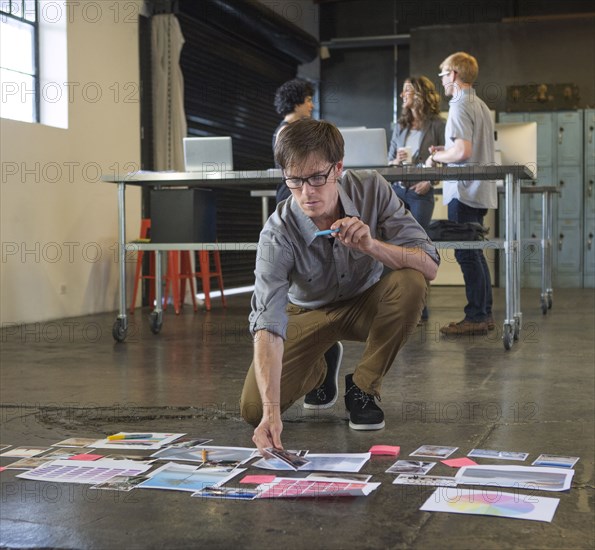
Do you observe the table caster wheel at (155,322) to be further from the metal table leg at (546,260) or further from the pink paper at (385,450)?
the pink paper at (385,450)

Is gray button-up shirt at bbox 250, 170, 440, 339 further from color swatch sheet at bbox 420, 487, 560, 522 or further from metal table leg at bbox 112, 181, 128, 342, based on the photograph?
metal table leg at bbox 112, 181, 128, 342

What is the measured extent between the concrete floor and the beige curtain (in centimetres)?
206

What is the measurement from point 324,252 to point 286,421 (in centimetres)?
64

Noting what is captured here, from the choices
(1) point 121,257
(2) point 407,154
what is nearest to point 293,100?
(2) point 407,154

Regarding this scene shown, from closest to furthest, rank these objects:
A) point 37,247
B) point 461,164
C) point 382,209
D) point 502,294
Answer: point 382,209 → point 461,164 → point 37,247 → point 502,294

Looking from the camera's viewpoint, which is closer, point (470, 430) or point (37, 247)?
point (470, 430)

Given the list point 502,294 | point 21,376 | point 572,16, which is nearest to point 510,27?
point 572,16

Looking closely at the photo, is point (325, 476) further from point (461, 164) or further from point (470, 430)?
point (461, 164)

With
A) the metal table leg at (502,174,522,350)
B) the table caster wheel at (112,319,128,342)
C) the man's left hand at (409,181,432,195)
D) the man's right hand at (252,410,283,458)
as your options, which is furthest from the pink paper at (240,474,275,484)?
the man's left hand at (409,181,432,195)

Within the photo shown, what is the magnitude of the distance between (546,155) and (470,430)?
7386 mm

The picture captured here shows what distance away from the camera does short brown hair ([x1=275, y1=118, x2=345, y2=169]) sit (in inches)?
80.4

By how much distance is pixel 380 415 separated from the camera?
2.56 meters

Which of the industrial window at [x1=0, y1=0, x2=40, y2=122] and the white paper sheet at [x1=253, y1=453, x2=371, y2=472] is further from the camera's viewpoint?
the industrial window at [x1=0, y1=0, x2=40, y2=122]

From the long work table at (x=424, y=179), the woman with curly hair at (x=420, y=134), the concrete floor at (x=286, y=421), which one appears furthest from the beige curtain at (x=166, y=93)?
the woman with curly hair at (x=420, y=134)
